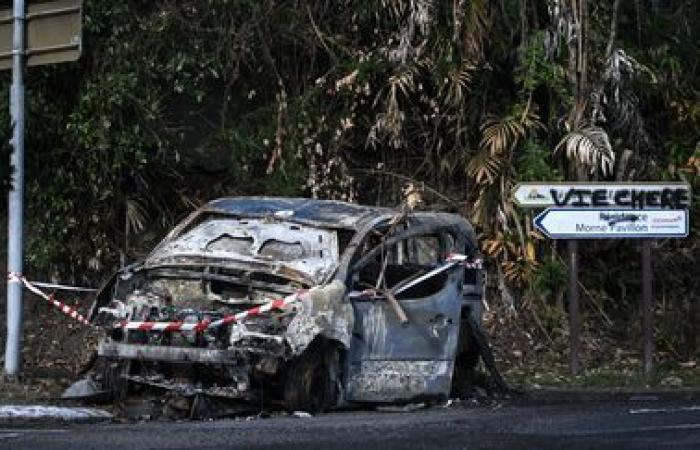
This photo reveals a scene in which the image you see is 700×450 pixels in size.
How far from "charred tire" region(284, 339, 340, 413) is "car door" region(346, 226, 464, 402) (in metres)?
0.19

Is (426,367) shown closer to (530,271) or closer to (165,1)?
(530,271)

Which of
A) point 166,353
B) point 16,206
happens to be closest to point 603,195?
point 166,353

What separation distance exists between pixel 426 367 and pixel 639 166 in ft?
19.4

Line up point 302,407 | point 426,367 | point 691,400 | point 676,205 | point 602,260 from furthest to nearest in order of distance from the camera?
point 602,260
point 676,205
point 691,400
point 426,367
point 302,407

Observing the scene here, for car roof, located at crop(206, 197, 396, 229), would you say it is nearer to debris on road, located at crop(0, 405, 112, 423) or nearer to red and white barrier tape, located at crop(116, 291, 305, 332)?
red and white barrier tape, located at crop(116, 291, 305, 332)

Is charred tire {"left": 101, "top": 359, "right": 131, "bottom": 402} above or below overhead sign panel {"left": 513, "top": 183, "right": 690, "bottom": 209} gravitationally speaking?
below

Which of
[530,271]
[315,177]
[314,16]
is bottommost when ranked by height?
[530,271]

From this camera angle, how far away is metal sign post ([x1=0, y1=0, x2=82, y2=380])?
403 inches

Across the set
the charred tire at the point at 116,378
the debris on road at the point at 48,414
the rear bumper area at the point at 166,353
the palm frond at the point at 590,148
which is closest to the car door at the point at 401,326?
the rear bumper area at the point at 166,353

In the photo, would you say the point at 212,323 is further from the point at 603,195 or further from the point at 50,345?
the point at 603,195

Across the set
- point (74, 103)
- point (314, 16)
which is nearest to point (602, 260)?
point (314, 16)

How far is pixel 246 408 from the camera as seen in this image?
28.5ft


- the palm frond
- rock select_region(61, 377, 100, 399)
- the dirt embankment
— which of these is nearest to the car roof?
rock select_region(61, 377, 100, 399)

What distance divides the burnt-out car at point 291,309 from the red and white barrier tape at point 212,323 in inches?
0.4
